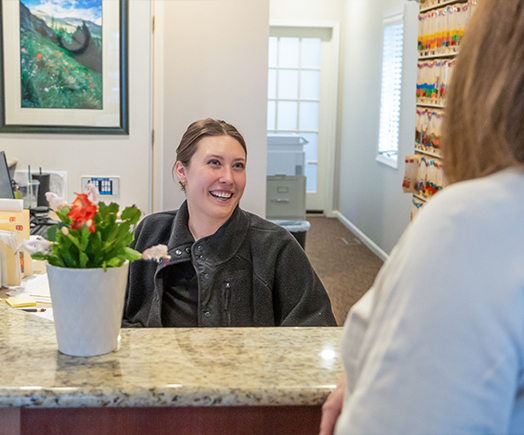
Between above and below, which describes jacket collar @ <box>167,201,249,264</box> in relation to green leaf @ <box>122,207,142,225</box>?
below

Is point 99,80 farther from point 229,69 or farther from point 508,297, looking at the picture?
point 508,297

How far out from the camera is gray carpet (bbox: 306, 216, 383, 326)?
4.82m

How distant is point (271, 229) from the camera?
5.86ft

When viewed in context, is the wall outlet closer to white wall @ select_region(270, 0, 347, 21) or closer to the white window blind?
the white window blind

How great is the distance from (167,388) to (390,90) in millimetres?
5388

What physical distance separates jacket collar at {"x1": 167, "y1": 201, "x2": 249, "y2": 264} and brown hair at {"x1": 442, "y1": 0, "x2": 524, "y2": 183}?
45.6 inches

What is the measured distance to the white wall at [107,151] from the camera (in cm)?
305

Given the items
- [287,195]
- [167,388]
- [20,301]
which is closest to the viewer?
[167,388]

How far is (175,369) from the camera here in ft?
3.19

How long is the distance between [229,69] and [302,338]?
215cm

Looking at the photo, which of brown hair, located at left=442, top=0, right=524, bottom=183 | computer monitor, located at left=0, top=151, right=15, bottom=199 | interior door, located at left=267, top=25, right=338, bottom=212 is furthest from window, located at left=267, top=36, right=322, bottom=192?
brown hair, located at left=442, top=0, right=524, bottom=183

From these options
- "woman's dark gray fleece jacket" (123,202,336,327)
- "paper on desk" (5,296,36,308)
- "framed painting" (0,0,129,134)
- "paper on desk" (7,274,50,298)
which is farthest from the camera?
"framed painting" (0,0,129,134)

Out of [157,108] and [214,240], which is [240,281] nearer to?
[214,240]

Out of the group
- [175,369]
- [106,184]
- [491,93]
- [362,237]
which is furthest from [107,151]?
[362,237]
